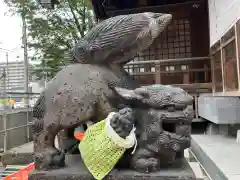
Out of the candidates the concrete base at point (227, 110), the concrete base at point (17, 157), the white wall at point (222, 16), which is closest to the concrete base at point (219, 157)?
the concrete base at point (227, 110)

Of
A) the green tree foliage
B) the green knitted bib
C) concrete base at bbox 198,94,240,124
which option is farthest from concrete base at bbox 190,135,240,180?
the green tree foliage

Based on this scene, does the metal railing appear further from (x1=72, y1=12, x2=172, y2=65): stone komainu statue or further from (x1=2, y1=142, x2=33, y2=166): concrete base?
(x1=72, y1=12, x2=172, y2=65): stone komainu statue

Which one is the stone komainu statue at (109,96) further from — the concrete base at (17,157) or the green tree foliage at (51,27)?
the green tree foliage at (51,27)

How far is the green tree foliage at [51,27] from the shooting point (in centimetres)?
891

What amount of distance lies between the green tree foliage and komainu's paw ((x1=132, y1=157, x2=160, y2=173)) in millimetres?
7886

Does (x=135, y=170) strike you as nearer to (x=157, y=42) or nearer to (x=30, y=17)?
(x=157, y=42)

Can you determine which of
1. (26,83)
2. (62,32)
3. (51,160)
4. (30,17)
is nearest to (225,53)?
(51,160)

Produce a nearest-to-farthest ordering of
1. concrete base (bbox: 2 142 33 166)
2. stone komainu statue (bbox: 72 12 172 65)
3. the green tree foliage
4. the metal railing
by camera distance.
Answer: stone komainu statue (bbox: 72 12 172 65)
concrete base (bbox: 2 142 33 166)
the metal railing
the green tree foliage

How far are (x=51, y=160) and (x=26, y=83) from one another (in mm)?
6419

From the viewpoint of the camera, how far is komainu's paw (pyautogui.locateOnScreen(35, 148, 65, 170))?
1358mm

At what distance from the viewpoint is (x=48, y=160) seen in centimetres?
136

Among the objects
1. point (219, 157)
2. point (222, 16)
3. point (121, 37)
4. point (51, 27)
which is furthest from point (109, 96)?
point (51, 27)

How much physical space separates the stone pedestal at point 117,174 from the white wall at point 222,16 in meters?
2.26

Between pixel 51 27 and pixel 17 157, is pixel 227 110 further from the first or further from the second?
pixel 51 27
